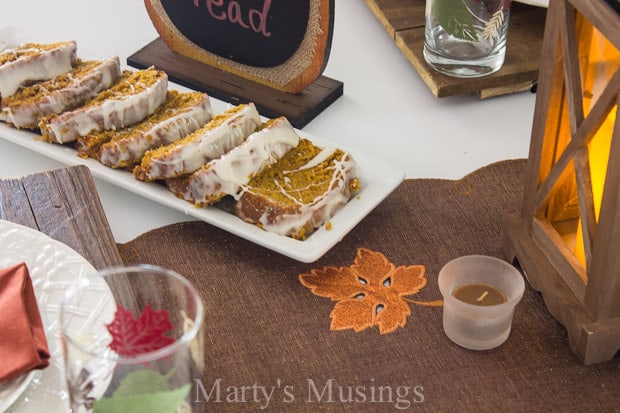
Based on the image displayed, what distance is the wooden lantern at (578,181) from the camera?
2.68ft

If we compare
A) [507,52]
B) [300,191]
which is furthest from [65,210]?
[507,52]

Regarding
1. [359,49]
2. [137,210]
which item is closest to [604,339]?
[137,210]

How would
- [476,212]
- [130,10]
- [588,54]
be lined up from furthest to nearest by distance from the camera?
[130,10]
[476,212]
[588,54]

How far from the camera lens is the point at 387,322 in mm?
955

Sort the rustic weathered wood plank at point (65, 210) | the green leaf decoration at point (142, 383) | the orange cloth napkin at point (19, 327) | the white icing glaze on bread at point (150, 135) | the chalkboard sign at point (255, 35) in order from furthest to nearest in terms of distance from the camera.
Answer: the chalkboard sign at point (255, 35) → the white icing glaze on bread at point (150, 135) → the rustic weathered wood plank at point (65, 210) → the orange cloth napkin at point (19, 327) → the green leaf decoration at point (142, 383)

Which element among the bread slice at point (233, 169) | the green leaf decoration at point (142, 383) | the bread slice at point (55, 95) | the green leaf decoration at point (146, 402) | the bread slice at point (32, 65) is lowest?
the bread slice at point (233, 169)

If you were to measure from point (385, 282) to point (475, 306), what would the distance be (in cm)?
14

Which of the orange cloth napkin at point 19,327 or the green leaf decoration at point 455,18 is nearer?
A: the orange cloth napkin at point 19,327

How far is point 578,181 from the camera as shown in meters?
0.88

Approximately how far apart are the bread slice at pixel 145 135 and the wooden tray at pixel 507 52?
1.10 feet

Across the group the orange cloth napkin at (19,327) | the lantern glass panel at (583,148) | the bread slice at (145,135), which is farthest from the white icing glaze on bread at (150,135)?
the lantern glass panel at (583,148)

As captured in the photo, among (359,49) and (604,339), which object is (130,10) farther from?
(604,339)

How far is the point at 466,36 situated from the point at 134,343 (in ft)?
2.64

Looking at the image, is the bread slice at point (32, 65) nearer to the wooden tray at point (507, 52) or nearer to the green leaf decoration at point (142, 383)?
the wooden tray at point (507, 52)
